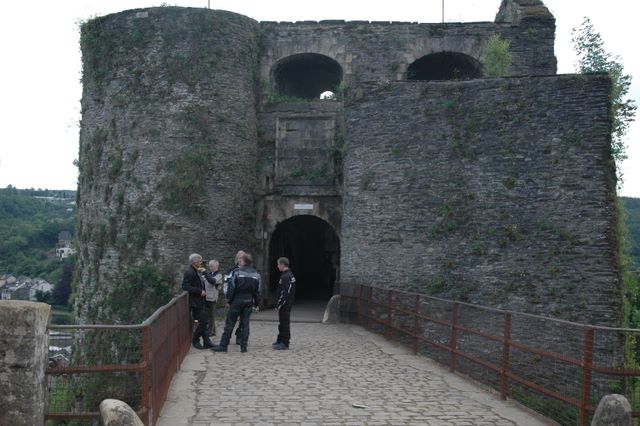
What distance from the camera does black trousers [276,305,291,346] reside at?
11.6 metres

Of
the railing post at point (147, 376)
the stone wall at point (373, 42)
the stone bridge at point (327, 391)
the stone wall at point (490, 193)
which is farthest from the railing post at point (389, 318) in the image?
the stone wall at point (373, 42)

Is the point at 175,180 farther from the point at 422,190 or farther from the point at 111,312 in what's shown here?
the point at 422,190

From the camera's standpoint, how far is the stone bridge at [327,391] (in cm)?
708

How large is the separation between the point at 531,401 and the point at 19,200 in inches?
2414

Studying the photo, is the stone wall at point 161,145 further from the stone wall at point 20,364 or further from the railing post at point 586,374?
the railing post at point 586,374

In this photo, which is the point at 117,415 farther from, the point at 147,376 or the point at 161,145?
the point at 161,145

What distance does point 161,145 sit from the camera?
17.8 m

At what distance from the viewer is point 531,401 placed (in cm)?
958

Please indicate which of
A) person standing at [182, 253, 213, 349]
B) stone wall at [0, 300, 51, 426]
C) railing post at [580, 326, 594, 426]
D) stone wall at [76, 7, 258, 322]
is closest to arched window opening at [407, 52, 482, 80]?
stone wall at [76, 7, 258, 322]

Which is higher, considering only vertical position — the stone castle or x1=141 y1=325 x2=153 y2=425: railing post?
the stone castle

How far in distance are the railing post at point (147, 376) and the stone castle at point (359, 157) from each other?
9906mm

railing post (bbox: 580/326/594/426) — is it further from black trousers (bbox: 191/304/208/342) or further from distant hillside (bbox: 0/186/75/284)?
distant hillside (bbox: 0/186/75/284)

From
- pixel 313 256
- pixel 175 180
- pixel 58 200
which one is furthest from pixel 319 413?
pixel 58 200

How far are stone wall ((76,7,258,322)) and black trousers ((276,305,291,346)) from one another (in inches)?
236
